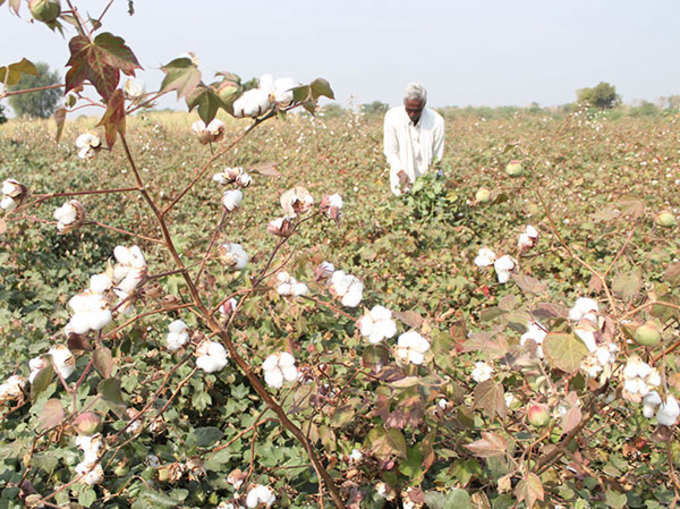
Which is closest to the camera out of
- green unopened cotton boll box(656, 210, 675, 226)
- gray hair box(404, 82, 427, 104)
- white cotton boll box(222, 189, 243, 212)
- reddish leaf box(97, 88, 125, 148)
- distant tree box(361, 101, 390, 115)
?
reddish leaf box(97, 88, 125, 148)

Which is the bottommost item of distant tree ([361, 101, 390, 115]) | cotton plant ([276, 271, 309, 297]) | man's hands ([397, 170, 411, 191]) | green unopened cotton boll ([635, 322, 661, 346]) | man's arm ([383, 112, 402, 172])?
distant tree ([361, 101, 390, 115])

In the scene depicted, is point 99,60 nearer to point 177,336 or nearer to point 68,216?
point 68,216

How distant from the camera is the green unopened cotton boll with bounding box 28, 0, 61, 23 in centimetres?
64

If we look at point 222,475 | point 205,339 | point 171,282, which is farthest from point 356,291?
point 171,282

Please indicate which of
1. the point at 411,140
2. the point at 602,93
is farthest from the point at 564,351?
the point at 602,93

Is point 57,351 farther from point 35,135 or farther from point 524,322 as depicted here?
point 35,135

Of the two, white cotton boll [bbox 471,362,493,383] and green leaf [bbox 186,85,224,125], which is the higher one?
green leaf [bbox 186,85,224,125]

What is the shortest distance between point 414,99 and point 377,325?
3.78 meters

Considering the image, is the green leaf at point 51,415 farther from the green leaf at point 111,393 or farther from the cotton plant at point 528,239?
the cotton plant at point 528,239

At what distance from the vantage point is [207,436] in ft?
4.17

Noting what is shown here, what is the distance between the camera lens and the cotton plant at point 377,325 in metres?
0.85

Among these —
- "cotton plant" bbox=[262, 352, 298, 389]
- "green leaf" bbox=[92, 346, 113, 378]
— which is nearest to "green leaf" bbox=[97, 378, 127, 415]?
"green leaf" bbox=[92, 346, 113, 378]

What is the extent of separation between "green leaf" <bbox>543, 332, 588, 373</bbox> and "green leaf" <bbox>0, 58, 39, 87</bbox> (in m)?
0.88

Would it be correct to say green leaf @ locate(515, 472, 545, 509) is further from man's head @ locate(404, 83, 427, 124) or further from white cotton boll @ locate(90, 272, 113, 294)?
man's head @ locate(404, 83, 427, 124)
